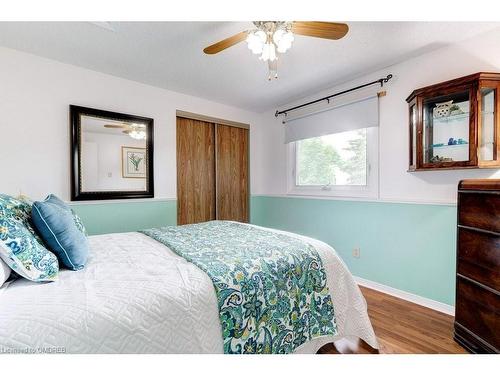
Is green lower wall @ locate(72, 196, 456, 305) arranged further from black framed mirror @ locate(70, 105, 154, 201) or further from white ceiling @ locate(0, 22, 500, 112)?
white ceiling @ locate(0, 22, 500, 112)

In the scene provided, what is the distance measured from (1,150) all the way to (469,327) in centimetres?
363

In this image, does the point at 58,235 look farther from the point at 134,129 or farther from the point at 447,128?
the point at 447,128

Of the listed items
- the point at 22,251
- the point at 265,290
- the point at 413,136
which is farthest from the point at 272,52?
the point at 22,251

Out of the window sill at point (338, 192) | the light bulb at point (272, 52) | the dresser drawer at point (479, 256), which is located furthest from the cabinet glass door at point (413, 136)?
the light bulb at point (272, 52)

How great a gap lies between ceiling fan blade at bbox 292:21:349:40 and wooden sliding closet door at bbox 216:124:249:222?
7.23 feet

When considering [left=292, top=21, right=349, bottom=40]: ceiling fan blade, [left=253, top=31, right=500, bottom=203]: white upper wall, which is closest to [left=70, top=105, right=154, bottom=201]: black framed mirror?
[left=292, top=21, right=349, bottom=40]: ceiling fan blade

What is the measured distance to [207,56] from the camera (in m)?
2.16

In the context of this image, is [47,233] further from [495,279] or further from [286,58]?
[495,279]

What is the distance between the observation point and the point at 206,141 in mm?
3381

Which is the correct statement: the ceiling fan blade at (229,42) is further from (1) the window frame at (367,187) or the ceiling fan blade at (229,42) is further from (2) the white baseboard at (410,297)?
(2) the white baseboard at (410,297)

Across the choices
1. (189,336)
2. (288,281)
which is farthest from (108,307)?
(288,281)

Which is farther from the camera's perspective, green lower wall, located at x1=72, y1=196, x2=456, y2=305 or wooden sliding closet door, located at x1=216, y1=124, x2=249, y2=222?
wooden sliding closet door, located at x1=216, y1=124, x2=249, y2=222

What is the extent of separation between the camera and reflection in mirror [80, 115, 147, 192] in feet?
7.87

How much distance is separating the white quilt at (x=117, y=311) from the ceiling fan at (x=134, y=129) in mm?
1706
